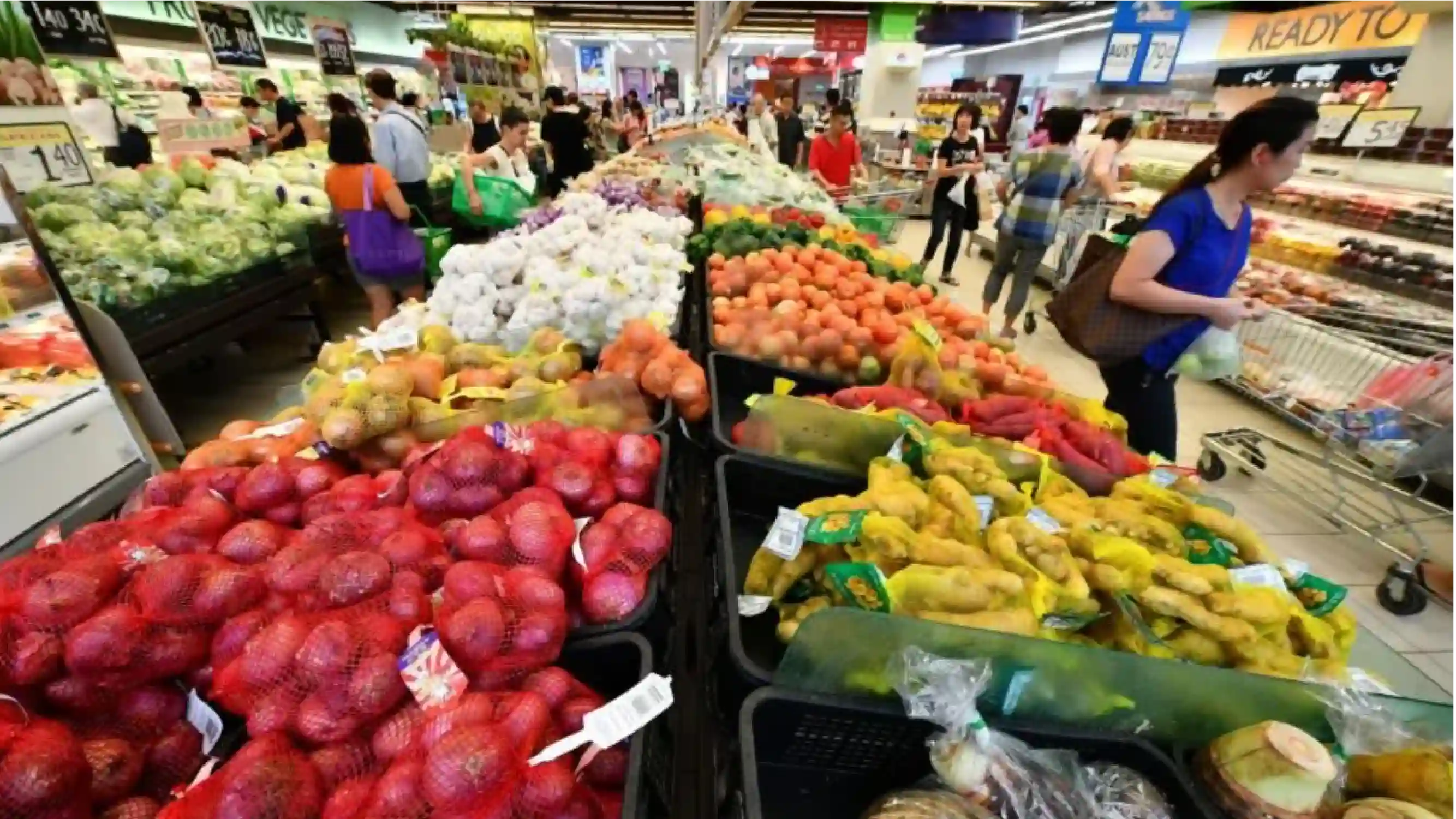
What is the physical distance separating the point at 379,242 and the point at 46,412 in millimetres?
1988

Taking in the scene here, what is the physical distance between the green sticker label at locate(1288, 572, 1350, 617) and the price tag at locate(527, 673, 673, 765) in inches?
46.4

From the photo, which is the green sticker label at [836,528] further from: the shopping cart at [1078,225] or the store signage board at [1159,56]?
the store signage board at [1159,56]

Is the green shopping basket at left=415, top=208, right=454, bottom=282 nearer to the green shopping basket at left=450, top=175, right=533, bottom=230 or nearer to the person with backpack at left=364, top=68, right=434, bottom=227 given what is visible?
the person with backpack at left=364, top=68, right=434, bottom=227

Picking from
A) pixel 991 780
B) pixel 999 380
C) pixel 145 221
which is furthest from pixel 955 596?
pixel 145 221

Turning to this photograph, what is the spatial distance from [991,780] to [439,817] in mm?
726

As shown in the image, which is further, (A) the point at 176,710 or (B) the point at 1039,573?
(B) the point at 1039,573

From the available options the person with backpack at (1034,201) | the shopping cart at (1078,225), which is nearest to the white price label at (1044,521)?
the person with backpack at (1034,201)

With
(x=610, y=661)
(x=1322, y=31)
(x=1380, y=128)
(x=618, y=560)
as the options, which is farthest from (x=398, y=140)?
(x=1322, y=31)

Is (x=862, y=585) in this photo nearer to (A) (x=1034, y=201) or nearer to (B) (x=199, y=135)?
(A) (x=1034, y=201)

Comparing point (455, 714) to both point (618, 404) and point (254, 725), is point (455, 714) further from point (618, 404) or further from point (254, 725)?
point (618, 404)

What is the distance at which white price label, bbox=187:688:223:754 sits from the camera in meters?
1.07

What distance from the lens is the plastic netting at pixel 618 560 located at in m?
1.22

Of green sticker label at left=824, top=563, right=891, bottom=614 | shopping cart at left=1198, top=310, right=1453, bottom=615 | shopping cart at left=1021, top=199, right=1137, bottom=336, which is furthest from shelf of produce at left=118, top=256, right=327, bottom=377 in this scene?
shopping cart at left=1021, top=199, right=1137, bottom=336

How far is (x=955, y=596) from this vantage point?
119cm
